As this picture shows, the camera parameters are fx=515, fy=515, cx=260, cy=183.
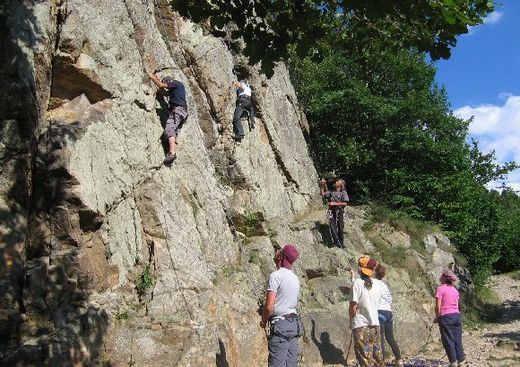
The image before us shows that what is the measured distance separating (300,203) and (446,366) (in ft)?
29.9

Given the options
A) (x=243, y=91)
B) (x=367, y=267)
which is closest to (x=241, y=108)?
(x=243, y=91)

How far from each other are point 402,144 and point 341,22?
1711cm

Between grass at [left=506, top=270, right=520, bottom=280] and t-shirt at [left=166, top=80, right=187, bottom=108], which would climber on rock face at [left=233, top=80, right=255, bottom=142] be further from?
grass at [left=506, top=270, right=520, bottom=280]

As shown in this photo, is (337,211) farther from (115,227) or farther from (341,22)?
(341,22)

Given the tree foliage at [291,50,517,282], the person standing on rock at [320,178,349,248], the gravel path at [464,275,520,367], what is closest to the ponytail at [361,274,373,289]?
the gravel path at [464,275,520,367]

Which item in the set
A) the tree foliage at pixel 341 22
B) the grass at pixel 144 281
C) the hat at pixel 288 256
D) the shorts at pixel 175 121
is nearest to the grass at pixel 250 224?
the shorts at pixel 175 121

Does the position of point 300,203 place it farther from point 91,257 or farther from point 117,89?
point 91,257

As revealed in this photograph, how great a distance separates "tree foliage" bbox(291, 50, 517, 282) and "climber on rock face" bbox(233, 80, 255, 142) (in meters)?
7.33

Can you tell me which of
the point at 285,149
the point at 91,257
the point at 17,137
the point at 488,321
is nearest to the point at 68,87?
the point at 17,137

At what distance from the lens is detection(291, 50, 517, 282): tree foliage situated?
72.7 ft

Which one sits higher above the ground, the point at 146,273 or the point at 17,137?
the point at 17,137

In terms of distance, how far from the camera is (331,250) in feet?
50.4

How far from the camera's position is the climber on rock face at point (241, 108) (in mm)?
15664

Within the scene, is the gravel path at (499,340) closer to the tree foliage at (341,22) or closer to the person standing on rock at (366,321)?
the person standing on rock at (366,321)
